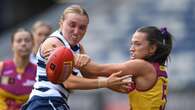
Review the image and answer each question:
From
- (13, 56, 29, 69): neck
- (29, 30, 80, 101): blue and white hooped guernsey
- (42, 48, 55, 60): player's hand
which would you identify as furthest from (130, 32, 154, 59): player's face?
(13, 56, 29, 69): neck

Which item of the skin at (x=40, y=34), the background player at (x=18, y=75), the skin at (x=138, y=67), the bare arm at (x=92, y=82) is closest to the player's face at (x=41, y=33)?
the skin at (x=40, y=34)

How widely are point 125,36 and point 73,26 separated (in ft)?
34.9

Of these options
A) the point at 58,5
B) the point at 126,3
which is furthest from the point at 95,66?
the point at 58,5

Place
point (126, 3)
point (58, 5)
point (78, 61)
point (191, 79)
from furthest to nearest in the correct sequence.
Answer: point (58, 5) < point (126, 3) < point (191, 79) < point (78, 61)

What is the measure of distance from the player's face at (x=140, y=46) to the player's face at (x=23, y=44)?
10.9 feet

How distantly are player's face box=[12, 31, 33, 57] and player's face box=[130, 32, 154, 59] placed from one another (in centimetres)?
331

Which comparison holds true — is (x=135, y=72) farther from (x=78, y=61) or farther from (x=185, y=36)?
(x=185, y=36)

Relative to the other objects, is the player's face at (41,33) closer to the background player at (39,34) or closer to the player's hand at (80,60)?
the background player at (39,34)

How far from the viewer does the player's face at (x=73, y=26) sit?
24.1ft

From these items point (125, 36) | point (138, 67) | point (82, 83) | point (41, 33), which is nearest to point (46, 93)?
point (82, 83)

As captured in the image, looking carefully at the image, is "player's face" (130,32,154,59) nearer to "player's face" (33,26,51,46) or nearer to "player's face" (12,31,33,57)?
"player's face" (12,31,33,57)

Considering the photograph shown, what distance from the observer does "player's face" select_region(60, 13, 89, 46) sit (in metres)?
7.36

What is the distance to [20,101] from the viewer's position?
10.4 metres

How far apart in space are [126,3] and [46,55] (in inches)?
457
